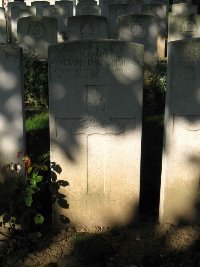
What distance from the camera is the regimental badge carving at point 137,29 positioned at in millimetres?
9383

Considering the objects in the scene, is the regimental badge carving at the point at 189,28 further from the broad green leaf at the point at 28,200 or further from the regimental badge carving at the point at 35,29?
the broad green leaf at the point at 28,200

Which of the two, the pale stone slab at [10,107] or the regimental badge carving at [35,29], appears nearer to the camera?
the pale stone slab at [10,107]

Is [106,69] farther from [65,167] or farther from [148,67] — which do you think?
[148,67]

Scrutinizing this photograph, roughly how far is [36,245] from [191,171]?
154 centimetres

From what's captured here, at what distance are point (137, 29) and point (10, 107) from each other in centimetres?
583

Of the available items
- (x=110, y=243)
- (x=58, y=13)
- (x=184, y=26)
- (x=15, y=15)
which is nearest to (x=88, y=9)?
(x=58, y=13)

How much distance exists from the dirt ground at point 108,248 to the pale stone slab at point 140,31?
5431 millimetres

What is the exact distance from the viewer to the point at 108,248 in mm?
4051

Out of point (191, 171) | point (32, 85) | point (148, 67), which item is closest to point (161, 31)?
point (148, 67)

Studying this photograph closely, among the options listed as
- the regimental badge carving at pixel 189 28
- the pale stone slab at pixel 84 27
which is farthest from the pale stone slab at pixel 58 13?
the regimental badge carving at pixel 189 28

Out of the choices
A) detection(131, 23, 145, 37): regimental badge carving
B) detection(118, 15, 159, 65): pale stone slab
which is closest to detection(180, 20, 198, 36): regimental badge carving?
detection(118, 15, 159, 65): pale stone slab

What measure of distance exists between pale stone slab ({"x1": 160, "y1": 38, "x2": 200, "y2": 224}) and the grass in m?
2.89

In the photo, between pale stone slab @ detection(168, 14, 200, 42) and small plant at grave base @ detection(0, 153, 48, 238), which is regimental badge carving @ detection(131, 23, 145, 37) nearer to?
pale stone slab @ detection(168, 14, 200, 42)

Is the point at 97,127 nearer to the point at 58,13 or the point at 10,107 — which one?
the point at 10,107
